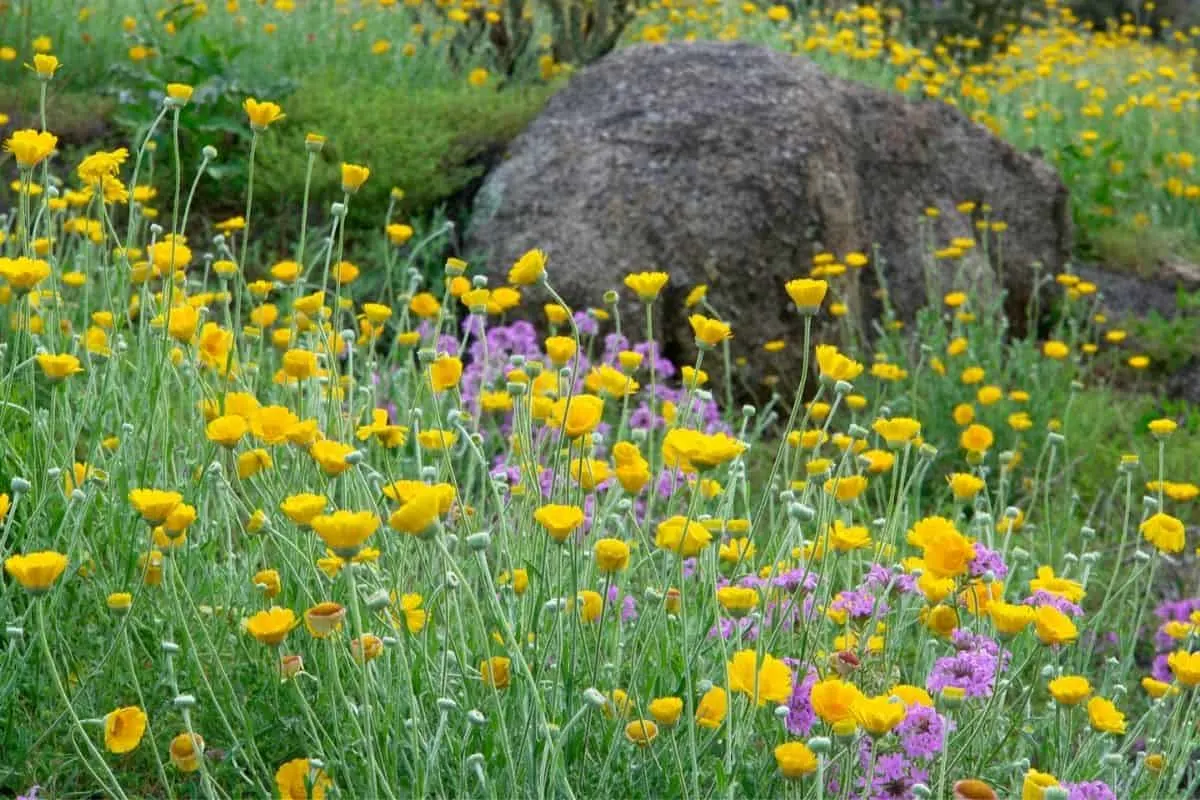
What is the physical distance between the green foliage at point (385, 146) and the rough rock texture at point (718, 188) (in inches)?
11.0

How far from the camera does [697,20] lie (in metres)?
9.04

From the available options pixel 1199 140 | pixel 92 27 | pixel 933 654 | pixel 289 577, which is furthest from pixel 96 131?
pixel 1199 140

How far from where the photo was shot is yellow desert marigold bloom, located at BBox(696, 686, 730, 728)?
5.80 feet

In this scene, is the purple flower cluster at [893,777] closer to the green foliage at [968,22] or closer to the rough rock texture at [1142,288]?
the rough rock texture at [1142,288]

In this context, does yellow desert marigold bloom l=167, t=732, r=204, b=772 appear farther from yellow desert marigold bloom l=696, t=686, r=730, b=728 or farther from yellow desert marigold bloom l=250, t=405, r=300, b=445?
yellow desert marigold bloom l=696, t=686, r=730, b=728

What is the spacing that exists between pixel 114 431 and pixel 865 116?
3760 millimetres

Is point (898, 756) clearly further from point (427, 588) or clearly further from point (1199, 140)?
point (1199, 140)

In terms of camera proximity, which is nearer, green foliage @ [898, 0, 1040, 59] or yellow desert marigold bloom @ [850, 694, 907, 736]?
yellow desert marigold bloom @ [850, 694, 907, 736]

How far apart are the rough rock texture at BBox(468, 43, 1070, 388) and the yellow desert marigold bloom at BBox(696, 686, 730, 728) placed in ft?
10.2

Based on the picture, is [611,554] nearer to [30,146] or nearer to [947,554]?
[947,554]

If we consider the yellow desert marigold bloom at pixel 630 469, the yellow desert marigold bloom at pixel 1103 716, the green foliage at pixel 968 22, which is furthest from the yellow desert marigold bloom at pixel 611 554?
the green foliage at pixel 968 22

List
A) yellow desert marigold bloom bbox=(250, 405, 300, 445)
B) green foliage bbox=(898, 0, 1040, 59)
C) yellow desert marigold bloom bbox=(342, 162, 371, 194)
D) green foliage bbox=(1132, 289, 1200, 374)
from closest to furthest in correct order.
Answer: yellow desert marigold bloom bbox=(250, 405, 300, 445)
yellow desert marigold bloom bbox=(342, 162, 371, 194)
green foliage bbox=(1132, 289, 1200, 374)
green foliage bbox=(898, 0, 1040, 59)

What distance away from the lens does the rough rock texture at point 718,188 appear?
4.97 meters

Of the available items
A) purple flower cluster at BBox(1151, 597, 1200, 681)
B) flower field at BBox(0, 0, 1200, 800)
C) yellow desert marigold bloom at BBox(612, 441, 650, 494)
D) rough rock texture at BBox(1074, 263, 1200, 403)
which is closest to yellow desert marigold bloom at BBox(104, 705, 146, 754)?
flower field at BBox(0, 0, 1200, 800)
